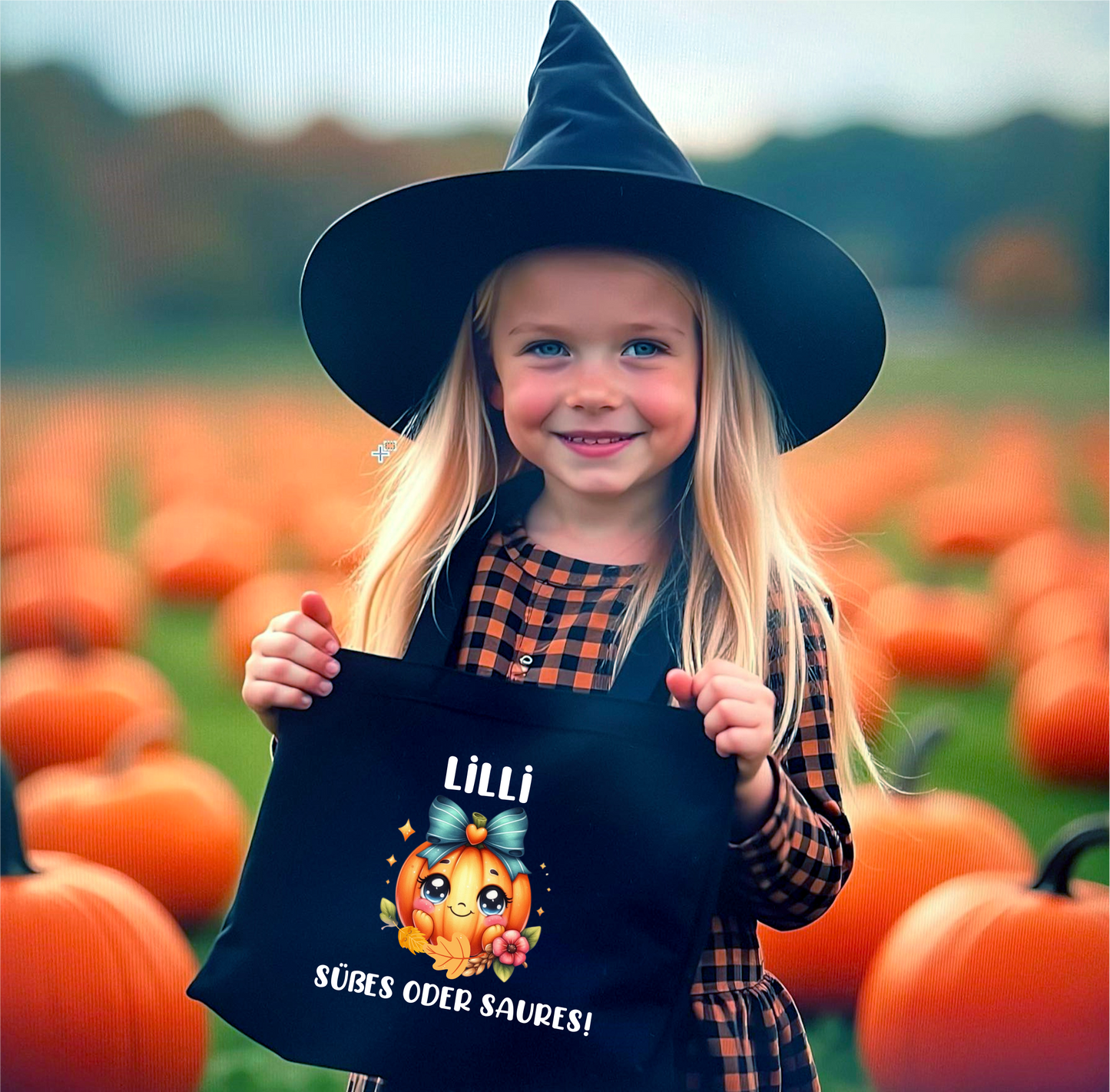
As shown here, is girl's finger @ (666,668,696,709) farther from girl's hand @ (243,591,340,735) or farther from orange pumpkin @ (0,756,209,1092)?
orange pumpkin @ (0,756,209,1092)

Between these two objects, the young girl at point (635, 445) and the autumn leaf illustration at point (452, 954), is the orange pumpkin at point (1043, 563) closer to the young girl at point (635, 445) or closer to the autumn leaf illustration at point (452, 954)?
the young girl at point (635, 445)

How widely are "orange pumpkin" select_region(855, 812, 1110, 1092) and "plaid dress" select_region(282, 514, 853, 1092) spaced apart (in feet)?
1.56

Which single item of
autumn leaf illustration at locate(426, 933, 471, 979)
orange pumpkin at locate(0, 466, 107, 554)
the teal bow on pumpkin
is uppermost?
orange pumpkin at locate(0, 466, 107, 554)

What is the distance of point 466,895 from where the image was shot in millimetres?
1296

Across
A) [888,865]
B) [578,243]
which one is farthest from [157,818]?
[578,243]

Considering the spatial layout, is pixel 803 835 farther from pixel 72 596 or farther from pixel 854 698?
pixel 72 596

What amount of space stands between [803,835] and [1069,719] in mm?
798

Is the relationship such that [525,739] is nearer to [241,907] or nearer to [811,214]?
[241,907]

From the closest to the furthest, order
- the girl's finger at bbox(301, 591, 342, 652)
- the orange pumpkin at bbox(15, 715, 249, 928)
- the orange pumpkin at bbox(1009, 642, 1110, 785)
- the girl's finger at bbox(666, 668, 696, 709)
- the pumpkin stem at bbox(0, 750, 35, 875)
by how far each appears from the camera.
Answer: the girl's finger at bbox(666, 668, 696, 709) < the girl's finger at bbox(301, 591, 342, 652) < the pumpkin stem at bbox(0, 750, 35, 875) < the orange pumpkin at bbox(1009, 642, 1110, 785) < the orange pumpkin at bbox(15, 715, 249, 928)

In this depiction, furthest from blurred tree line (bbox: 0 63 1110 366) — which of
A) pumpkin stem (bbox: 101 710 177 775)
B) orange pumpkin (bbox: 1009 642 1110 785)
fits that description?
pumpkin stem (bbox: 101 710 177 775)

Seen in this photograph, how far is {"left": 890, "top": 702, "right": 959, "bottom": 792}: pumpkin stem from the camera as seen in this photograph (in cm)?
197

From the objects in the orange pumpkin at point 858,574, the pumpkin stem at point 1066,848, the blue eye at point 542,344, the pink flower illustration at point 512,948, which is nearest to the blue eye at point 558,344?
the blue eye at point 542,344

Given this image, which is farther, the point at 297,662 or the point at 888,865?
the point at 888,865

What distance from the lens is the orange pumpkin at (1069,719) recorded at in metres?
1.93
